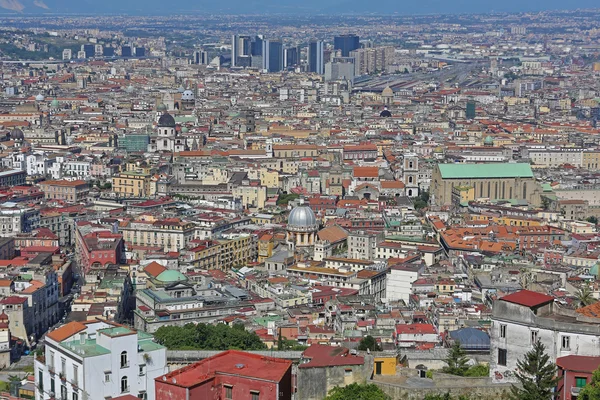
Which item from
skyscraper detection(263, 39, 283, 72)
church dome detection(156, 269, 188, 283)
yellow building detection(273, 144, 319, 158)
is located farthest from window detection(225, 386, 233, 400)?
skyscraper detection(263, 39, 283, 72)

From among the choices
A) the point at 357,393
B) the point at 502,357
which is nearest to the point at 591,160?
the point at 502,357

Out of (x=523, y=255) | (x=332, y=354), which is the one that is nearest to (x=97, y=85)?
(x=523, y=255)

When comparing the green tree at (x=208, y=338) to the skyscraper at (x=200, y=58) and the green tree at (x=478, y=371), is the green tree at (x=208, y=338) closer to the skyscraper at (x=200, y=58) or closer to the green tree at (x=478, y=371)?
the green tree at (x=478, y=371)

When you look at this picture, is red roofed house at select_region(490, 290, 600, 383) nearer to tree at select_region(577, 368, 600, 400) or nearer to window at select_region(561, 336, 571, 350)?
window at select_region(561, 336, 571, 350)

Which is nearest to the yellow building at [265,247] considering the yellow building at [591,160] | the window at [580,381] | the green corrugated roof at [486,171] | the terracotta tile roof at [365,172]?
the green corrugated roof at [486,171]

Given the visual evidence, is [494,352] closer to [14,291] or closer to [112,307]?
[112,307]

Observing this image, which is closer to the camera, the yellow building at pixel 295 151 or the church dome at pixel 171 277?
the church dome at pixel 171 277
